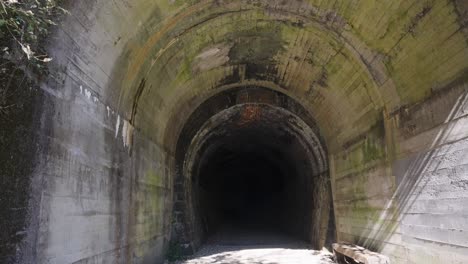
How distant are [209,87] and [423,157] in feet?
17.3

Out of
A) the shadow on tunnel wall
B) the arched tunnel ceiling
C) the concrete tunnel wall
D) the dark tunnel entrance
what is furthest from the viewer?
the dark tunnel entrance

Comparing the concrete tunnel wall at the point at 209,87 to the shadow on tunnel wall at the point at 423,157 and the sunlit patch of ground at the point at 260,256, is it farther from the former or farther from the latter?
the sunlit patch of ground at the point at 260,256

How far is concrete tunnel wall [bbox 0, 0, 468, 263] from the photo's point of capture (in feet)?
13.5

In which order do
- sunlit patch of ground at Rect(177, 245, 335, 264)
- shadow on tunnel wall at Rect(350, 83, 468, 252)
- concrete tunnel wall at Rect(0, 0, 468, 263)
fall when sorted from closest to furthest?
1. concrete tunnel wall at Rect(0, 0, 468, 263)
2. shadow on tunnel wall at Rect(350, 83, 468, 252)
3. sunlit patch of ground at Rect(177, 245, 335, 264)

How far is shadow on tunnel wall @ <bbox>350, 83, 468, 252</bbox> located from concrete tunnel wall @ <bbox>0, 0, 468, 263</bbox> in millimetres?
23

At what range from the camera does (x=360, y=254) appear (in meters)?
6.86

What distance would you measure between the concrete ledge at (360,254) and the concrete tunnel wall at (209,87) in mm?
217

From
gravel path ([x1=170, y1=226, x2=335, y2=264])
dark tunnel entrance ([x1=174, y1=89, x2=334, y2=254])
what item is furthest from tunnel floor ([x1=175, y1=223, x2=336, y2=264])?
dark tunnel entrance ([x1=174, y1=89, x2=334, y2=254])

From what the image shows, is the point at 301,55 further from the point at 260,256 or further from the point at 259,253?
the point at 259,253

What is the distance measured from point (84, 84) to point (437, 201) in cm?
467

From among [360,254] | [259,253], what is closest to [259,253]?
[259,253]

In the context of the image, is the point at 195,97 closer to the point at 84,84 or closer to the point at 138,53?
the point at 138,53

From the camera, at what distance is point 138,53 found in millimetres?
5965

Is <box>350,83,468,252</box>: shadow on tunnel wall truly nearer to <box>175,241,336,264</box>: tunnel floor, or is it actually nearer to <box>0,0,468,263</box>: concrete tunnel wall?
<box>0,0,468,263</box>: concrete tunnel wall
